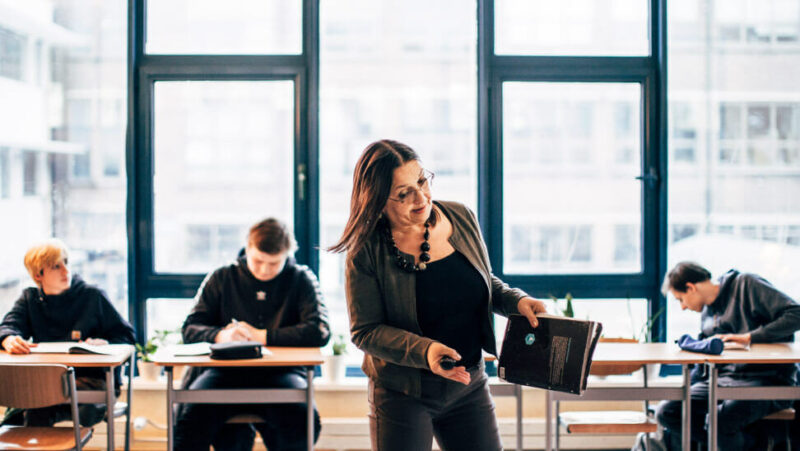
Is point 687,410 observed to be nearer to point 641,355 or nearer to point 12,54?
point 641,355

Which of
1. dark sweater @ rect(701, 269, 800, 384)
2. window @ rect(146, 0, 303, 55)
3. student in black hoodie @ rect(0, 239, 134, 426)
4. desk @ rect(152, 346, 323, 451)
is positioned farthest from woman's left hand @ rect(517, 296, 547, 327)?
window @ rect(146, 0, 303, 55)

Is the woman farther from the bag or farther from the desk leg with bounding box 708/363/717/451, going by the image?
the desk leg with bounding box 708/363/717/451

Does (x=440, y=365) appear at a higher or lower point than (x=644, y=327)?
higher

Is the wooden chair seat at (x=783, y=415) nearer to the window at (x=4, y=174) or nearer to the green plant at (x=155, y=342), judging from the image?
the green plant at (x=155, y=342)

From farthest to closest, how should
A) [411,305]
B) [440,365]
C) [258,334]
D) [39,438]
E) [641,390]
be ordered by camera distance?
[258,334], [641,390], [39,438], [411,305], [440,365]

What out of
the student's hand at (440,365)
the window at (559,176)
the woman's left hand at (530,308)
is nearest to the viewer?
the student's hand at (440,365)

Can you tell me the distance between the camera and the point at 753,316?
353cm

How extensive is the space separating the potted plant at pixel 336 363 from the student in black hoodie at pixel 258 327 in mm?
642

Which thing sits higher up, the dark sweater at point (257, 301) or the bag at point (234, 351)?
the dark sweater at point (257, 301)

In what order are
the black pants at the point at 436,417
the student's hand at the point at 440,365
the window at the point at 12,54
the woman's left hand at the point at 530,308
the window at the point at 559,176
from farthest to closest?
the window at the point at 559,176 < the window at the point at 12,54 < the woman's left hand at the point at 530,308 < the black pants at the point at 436,417 < the student's hand at the point at 440,365

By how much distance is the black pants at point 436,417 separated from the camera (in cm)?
188

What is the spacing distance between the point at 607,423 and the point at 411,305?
1.82m

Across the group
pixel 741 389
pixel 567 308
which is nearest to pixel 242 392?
pixel 567 308

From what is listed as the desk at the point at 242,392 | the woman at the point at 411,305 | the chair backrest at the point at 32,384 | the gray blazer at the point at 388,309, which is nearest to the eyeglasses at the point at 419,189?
the woman at the point at 411,305
